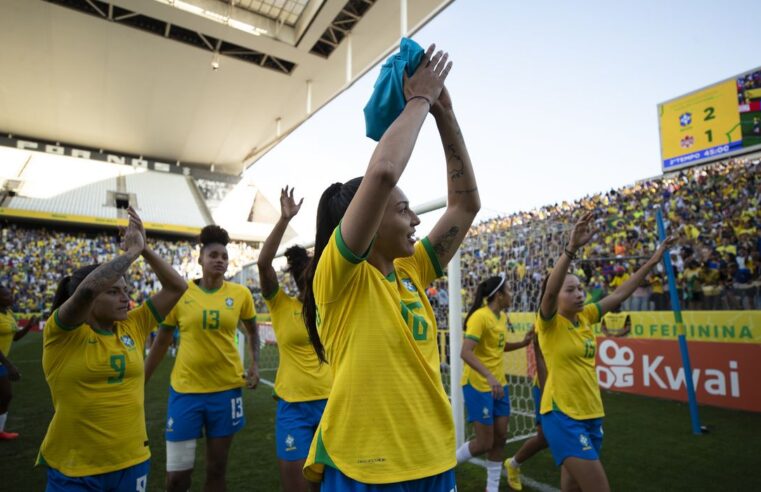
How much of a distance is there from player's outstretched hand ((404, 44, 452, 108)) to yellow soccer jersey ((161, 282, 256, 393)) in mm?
3220

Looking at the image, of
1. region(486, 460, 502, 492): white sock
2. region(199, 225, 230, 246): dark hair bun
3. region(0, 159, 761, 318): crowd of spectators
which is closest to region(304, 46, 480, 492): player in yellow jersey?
region(199, 225, 230, 246): dark hair bun

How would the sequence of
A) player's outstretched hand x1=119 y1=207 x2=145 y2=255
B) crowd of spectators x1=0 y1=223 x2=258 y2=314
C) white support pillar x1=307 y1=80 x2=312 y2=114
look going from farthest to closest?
1. white support pillar x1=307 y1=80 x2=312 y2=114
2. crowd of spectators x1=0 y1=223 x2=258 y2=314
3. player's outstretched hand x1=119 y1=207 x2=145 y2=255

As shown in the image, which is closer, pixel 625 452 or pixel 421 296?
pixel 421 296

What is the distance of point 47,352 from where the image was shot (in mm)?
2674

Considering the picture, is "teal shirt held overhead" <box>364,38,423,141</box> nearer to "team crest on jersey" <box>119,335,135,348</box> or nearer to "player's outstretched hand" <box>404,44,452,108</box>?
"player's outstretched hand" <box>404,44,452,108</box>

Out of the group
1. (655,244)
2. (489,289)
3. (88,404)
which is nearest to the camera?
(88,404)

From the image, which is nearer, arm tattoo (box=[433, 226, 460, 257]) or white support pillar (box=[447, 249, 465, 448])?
arm tattoo (box=[433, 226, 460, 257])

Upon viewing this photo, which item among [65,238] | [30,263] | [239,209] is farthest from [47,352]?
[239,209]

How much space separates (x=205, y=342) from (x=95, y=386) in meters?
1.33

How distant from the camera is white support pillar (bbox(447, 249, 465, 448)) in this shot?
522 centimetres

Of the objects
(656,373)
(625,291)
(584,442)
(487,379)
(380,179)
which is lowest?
(656,373)

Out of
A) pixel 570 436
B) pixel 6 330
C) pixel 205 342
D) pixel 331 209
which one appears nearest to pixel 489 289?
pixel 570 436

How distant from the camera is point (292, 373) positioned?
155 inches

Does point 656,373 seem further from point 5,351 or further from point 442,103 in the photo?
point 5,351
